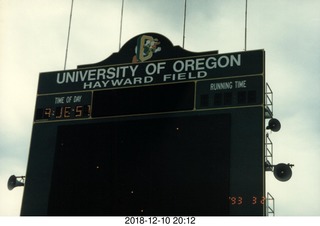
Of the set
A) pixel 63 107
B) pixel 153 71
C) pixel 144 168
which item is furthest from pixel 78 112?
pixel 144 168

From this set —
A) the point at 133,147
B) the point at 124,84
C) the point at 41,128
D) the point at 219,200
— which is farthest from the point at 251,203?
the point at 41,128

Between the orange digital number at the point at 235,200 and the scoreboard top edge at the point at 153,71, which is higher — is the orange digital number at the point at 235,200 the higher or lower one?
the lower one

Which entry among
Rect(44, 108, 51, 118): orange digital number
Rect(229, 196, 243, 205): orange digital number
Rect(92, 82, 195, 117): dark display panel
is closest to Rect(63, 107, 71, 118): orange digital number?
Rect(44, 108, 51, 118): orange digital number

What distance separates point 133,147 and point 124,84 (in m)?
2.19

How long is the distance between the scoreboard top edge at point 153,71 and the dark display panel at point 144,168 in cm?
131

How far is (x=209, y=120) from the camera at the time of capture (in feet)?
69.7

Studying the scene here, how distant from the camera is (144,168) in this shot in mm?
21438

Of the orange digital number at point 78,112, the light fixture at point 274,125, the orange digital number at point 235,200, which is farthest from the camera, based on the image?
the orange digital number at point 78,112

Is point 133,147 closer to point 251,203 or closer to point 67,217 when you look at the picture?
point 67,217

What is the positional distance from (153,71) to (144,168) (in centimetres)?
309

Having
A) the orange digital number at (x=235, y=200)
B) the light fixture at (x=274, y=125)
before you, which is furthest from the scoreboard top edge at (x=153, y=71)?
the orange digital number at (x=235, y=200)

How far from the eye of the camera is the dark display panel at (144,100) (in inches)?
868

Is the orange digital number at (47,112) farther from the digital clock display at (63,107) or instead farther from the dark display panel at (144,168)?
the dark display panel at (144,168)

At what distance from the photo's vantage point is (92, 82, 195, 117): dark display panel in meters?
22.0
